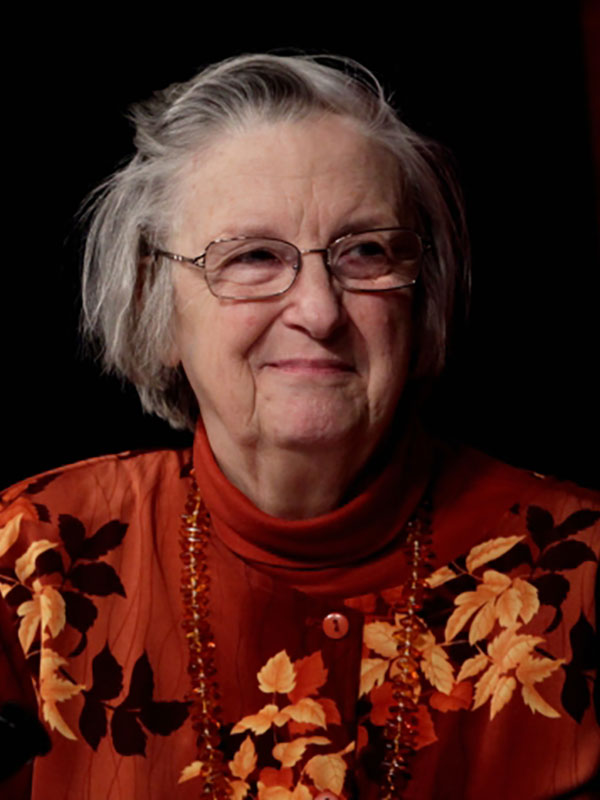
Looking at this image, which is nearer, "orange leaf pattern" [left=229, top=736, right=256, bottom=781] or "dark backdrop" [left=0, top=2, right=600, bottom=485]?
"orange leaf pattern" [left=229, top=736, right=256, bottom=781]

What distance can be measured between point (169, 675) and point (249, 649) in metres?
0.13

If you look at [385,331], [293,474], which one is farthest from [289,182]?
[293,474]

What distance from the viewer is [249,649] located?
173 centimetres

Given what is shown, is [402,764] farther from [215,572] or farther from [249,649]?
[215,572]

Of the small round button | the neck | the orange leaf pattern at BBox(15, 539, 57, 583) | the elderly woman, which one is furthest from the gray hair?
the small round button

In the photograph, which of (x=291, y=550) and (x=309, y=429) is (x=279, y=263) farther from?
(x=291, y=550)

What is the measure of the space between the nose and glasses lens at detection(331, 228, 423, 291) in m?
0.03

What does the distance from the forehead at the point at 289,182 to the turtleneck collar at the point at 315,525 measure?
0.39 m

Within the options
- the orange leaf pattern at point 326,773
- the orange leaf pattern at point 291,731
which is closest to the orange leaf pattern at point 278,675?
the orange leaf pattern at point 291,731

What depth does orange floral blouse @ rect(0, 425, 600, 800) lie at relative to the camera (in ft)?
5.54

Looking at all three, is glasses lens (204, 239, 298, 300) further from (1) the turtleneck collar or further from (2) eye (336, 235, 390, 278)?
(1) the turtleneck collar

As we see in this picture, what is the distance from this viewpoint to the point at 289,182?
162cm

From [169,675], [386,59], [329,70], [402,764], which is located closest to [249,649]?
[169,675]

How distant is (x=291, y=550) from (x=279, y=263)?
440 millimetres
